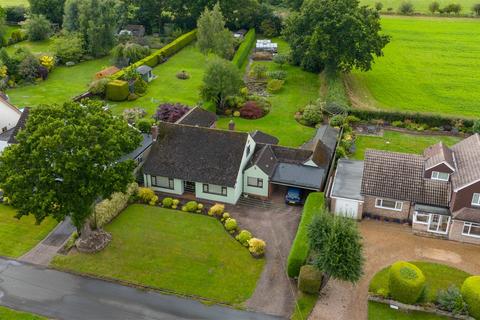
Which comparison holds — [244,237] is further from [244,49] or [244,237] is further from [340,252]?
[244,49]

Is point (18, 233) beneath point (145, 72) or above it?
beneath

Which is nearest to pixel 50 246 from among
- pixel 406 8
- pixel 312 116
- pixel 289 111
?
pixel 312 116

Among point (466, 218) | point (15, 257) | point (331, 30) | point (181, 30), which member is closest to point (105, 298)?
point (15, 257)

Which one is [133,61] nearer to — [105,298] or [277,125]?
[277,125]

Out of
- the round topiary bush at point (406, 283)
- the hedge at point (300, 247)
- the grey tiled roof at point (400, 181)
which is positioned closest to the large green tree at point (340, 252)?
the hedge at point (300, 247)

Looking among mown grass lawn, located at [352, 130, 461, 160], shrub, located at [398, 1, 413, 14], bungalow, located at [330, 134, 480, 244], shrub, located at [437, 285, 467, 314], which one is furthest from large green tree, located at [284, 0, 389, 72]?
shrub, located at [398, 1, 413, 14]

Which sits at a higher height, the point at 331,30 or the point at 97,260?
the point at 331,30

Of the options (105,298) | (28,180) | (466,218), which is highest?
(28,180)
